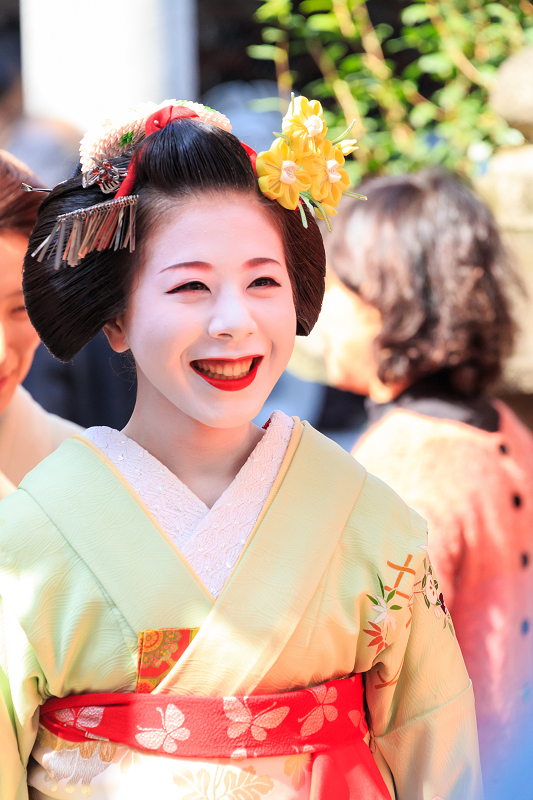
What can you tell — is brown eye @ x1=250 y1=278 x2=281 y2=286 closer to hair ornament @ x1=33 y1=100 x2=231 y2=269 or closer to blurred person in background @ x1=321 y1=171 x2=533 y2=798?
hair ornament @ x1=33 y1=100 x2=231 y2=269

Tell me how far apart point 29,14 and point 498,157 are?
183 centimetres

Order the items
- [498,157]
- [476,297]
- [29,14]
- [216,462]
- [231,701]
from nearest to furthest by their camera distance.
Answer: [231,701], [216,462], [476,297], [29,14], [498,157]

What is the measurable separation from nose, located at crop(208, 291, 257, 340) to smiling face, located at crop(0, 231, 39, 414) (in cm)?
53

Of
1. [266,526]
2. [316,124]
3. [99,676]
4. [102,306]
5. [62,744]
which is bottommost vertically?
[62,744]

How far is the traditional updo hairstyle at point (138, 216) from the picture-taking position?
3.75ft

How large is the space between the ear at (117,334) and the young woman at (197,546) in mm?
22

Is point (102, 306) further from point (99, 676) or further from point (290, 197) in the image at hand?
point (99, 676)

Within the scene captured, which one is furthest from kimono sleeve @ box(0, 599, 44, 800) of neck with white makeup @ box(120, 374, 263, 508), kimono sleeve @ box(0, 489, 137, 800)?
neck with white makeup @ box(120, 374, 263, 508)

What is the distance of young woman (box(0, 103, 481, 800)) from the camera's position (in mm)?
1104

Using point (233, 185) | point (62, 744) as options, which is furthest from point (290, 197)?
point (62, 744)

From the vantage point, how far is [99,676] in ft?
3.65

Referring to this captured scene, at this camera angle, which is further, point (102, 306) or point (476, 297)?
point (476, 297)

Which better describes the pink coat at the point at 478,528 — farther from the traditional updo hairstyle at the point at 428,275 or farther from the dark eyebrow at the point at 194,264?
the dark eyebrow at the point at 194,264

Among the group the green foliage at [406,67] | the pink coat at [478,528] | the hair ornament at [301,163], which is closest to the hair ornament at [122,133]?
the hair ornament at [301,163]
